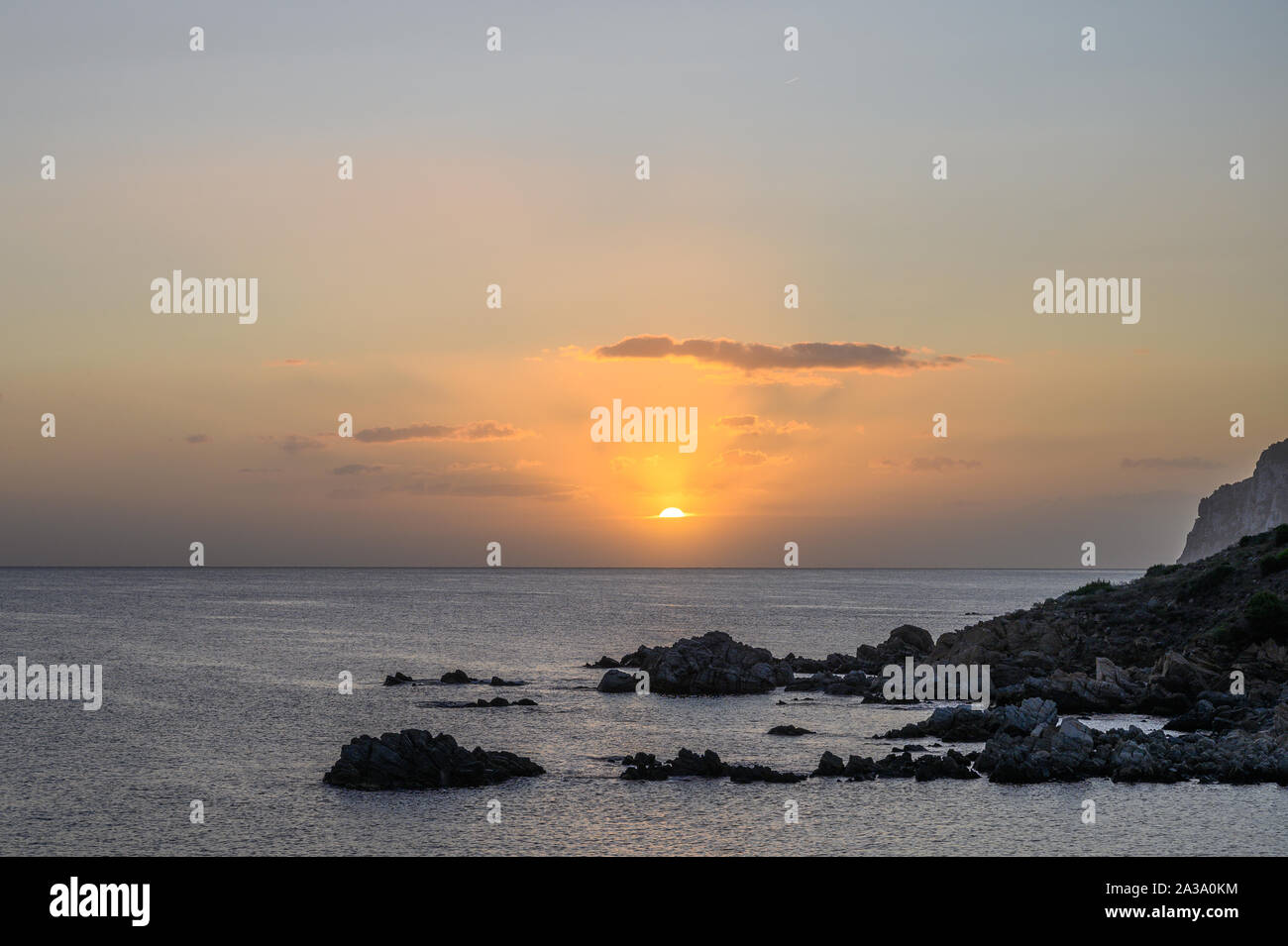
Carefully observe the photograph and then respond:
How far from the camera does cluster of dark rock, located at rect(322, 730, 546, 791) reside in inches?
2079

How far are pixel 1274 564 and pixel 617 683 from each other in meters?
52.7

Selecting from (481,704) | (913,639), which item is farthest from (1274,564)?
(481,704)

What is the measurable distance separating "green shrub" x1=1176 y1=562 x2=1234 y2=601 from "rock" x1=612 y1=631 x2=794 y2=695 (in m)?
33.2

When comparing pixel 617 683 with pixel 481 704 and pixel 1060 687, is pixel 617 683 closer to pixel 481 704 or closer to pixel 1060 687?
pixel 481 704

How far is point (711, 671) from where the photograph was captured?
309 ft

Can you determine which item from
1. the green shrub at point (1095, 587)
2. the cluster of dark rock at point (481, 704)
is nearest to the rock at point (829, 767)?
the cluster of dark rock at point (481, 704)

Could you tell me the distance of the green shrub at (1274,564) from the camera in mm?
83562

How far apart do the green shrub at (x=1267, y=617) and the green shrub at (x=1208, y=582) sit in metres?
11.4

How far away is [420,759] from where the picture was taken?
53.2m

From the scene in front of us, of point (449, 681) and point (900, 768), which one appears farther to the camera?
point (449, 681)

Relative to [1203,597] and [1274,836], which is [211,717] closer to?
[1274,836]

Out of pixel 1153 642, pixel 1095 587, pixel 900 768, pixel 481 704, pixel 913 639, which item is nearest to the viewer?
pixel 900 768
